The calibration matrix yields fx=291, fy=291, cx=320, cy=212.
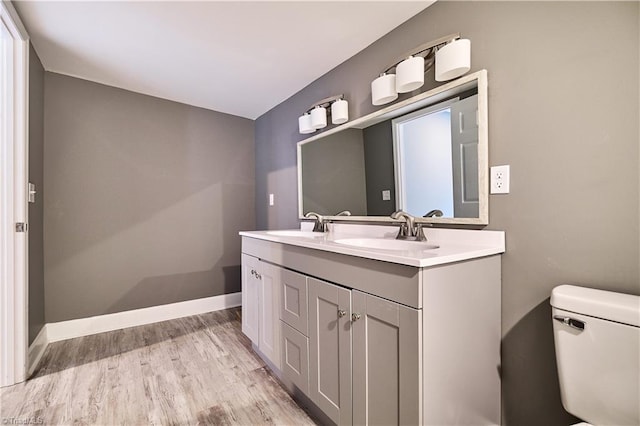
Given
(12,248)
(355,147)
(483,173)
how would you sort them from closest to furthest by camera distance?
1. (483,173)
2. (12,248)
3. (355,147)

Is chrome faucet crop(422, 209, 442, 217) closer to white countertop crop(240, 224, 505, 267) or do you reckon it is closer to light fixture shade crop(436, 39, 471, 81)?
white countertop crop(240, 224, 505, 267)

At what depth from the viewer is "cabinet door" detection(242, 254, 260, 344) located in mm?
1918

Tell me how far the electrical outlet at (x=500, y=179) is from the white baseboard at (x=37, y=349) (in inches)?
109

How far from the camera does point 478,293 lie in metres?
1.12

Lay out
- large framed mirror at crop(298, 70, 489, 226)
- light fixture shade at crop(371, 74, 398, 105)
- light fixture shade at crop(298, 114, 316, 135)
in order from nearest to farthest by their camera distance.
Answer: large framed mirror at crop(298, 70, 489, 226) → light fixture shade at crop(371, 74, 398, 105) → light fixture shade at crop(298, 114, 316, 135)

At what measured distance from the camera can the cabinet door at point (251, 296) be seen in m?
1.92

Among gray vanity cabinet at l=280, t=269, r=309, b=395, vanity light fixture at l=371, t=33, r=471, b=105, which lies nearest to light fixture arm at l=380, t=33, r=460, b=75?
vanity light fixture at l=371, t=33, r=471, b=105

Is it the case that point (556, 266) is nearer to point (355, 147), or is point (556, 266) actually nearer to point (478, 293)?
point (478, 293)

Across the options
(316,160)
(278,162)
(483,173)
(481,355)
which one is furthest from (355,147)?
(481,355)

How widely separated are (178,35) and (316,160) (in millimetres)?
1197

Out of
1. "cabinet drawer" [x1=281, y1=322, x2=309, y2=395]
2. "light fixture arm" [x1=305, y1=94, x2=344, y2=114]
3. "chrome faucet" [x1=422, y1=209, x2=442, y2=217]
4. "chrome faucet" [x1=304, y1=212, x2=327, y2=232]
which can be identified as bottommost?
"cabinet drawer" [x1=281, y1=322, x2=309, y2=395]

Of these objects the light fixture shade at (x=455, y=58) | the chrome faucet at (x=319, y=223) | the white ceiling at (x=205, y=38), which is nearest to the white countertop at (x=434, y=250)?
the chrome faucet at (x=319, y=223)

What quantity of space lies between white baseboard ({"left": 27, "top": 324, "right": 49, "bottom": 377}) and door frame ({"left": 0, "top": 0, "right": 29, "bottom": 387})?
0.46 ft

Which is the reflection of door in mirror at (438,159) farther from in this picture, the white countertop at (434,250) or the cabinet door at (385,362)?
the cabinet door at (385,362)
